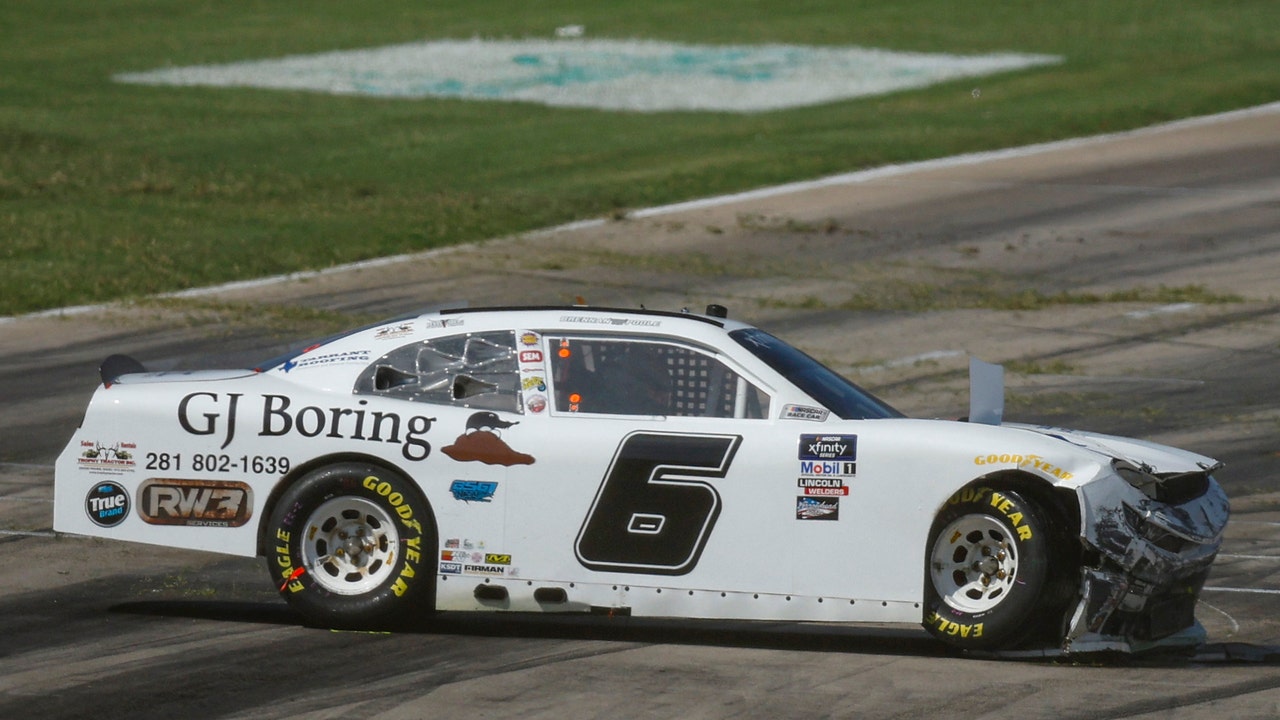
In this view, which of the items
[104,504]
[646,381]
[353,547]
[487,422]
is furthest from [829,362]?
[104,504]

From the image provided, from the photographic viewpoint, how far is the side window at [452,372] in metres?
8.50

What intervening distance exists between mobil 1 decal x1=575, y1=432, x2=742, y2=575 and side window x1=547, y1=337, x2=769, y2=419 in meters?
0.18

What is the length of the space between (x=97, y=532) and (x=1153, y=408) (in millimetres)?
8848

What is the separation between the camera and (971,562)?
8.01 meters

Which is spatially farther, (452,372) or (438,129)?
(438,129)

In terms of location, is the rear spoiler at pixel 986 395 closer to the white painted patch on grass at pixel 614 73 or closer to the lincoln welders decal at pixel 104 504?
the lincoln welders decal at pixel 104 504

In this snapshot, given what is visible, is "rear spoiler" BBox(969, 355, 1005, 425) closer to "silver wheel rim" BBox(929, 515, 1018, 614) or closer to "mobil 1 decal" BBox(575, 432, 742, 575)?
"silver wheel rim" BBox(929, 515, 1018, 614)

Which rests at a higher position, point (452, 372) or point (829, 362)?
point (829, 362)

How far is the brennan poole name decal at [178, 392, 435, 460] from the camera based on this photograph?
8422mm

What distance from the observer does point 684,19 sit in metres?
43.1

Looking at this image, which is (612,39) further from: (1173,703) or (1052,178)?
(1173,703)

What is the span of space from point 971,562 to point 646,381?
5.59ft

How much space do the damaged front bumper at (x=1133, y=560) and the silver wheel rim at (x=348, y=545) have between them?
3.18 m

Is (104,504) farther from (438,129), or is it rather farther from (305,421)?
(438,129)
